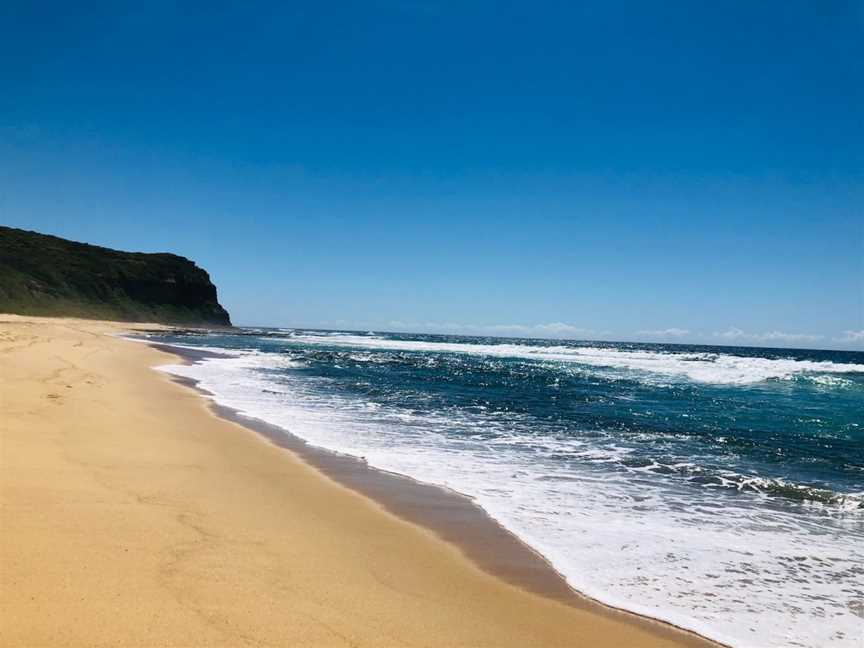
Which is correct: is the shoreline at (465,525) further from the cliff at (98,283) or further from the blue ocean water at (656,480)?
the cliff at (98,283)

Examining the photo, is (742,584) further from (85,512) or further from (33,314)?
(33,314)

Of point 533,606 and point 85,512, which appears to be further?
point 85,512

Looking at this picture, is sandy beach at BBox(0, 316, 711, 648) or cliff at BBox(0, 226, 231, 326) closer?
sandy beach at BBox(0, 316, 711, 648)

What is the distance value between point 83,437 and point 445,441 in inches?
234

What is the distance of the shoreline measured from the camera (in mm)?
4039

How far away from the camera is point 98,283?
84938 mm

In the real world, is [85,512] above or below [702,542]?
above

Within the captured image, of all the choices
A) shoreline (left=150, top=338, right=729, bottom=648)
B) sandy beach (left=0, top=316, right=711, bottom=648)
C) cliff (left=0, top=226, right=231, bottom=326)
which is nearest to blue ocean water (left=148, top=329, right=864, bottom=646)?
shoreline (left=150, top=338, right=729, bottom=648)

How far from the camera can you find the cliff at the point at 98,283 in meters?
71.8

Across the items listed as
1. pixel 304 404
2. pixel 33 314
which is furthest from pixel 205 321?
pixel 304 404

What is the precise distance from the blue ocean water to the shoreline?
0.13m

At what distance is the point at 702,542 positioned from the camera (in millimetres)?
5406

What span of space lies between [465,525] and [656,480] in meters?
3.86

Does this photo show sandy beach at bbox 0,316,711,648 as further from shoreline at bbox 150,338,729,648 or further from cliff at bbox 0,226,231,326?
cliff at bbox 0,226,231,326
